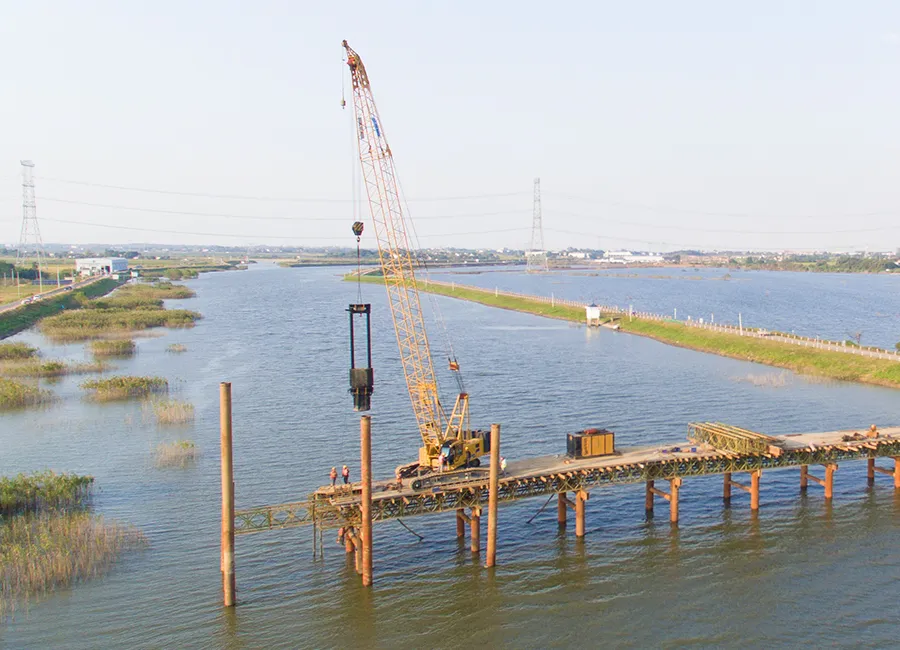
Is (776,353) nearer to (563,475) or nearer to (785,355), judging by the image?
(785,355)

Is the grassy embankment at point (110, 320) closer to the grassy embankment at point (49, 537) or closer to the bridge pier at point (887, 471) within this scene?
the grassy embankment at point (49, 537)

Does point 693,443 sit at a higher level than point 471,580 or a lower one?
higher

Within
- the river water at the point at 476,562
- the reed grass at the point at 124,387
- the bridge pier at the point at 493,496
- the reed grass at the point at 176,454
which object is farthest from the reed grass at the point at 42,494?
the reed grass at the point at 124,387

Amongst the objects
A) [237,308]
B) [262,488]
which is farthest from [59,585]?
[237,308]

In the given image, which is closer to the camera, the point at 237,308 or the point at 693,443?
the point at 693,443

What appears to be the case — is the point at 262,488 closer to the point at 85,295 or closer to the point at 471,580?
the point at 471,580

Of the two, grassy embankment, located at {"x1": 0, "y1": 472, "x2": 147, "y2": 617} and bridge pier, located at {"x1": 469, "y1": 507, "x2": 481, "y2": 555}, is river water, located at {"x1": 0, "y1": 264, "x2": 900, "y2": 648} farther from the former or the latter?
grassy embankment, located at {"x1": 0, "y1": 472, "x2": 147, "y2": 617}

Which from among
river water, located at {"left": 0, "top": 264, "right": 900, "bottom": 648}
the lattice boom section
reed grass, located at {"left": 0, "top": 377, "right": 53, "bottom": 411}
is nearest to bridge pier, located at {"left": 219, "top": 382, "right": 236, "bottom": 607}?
river water, located at {"left": 0, "top": 264, "right": 900, "bottom": 648}
